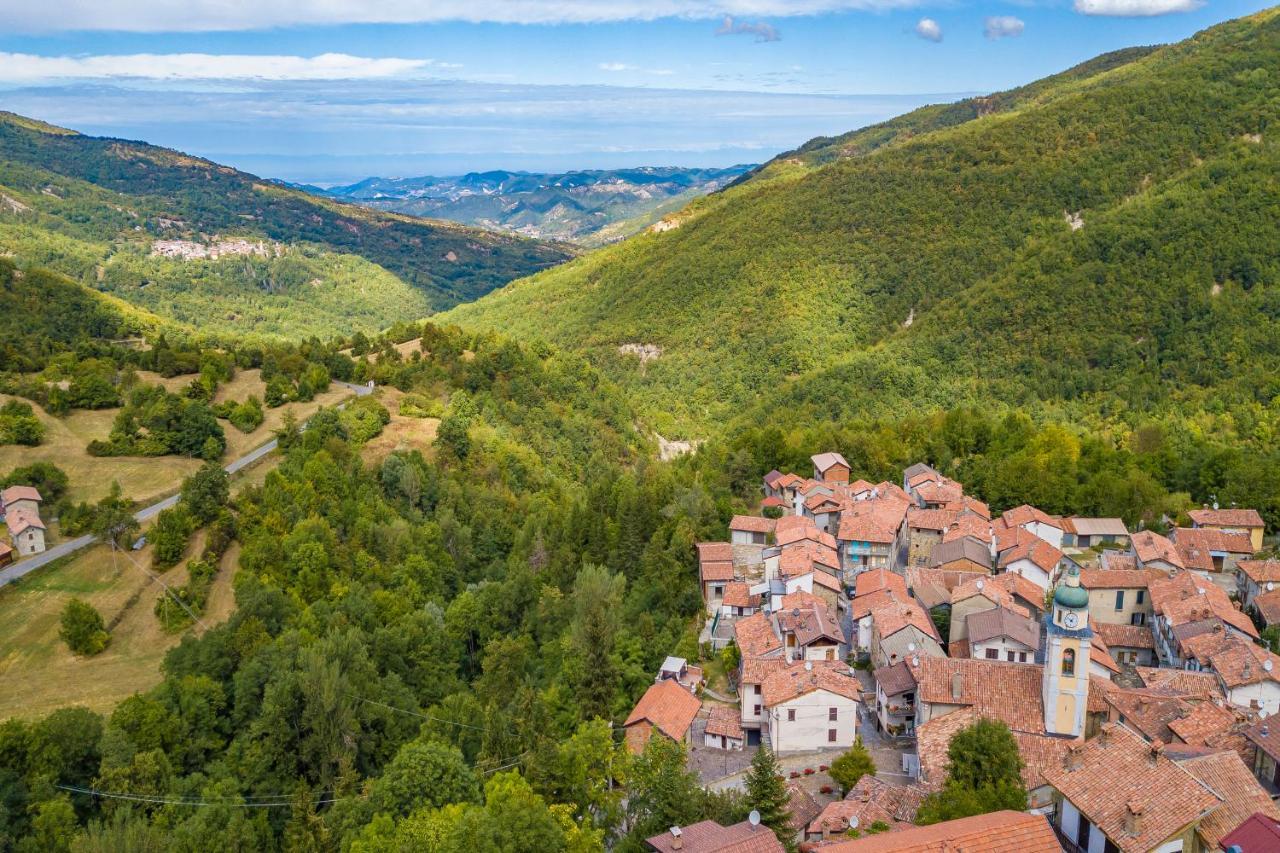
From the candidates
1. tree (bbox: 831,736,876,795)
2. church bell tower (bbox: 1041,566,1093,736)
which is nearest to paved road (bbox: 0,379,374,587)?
tree (bbox: 831,736,876,795)

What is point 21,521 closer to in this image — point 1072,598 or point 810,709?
point 810,709

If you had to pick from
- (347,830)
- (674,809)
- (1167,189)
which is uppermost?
(1167,189)

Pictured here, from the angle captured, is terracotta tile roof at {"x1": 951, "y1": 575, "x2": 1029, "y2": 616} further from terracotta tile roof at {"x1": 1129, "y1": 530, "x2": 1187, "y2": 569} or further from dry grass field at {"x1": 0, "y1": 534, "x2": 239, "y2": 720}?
dry grass field at {"x1": 0, "y1": 534, "x2": 239, "y2": 720}

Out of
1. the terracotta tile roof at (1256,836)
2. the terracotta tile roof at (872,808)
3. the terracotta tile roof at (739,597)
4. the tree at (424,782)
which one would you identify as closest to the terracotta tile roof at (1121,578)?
the terracotta tile roof at (739,597)

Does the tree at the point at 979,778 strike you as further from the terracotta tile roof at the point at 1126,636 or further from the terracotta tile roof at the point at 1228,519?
the terracotta tile roof at the point at 1228,519

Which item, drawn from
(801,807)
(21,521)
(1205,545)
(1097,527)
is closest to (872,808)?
(801,807)

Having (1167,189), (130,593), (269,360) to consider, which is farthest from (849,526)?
(1167,189)

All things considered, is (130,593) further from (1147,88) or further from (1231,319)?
(1147,88)
